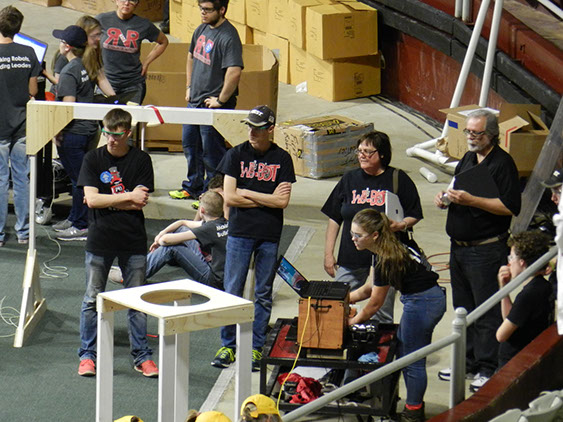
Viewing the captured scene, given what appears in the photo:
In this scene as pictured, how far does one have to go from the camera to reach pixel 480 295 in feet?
24.4

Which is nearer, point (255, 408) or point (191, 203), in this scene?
point (255, 408)

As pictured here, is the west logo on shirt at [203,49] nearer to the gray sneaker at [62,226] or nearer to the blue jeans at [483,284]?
the gray sneaker at [62,226]

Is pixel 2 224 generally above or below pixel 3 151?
below

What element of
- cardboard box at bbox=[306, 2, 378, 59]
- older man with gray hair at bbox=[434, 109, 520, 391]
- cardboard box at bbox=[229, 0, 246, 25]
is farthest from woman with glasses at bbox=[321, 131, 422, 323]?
cardboard box at bbox=[229, 0, 246, 25]

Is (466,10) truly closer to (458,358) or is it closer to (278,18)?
(278,18)

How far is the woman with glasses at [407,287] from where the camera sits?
21.9 ft

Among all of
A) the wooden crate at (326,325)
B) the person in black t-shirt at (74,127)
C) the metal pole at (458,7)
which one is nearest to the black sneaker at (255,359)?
the wooden crate at (326,325)

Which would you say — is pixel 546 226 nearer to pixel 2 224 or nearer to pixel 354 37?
pixel 2 224

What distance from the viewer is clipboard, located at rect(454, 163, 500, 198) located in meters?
7.31

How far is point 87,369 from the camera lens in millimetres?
7699

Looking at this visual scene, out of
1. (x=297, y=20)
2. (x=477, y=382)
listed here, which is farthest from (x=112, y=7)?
(x=477, y=382)

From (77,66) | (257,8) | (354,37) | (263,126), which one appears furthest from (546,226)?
(257,8)

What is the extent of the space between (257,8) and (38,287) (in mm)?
9120

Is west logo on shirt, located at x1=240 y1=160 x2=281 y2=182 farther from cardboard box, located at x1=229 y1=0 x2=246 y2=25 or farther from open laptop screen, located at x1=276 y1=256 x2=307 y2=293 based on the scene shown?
cardboard box, located at x1=229 y1=0 x2=246 y2=25
